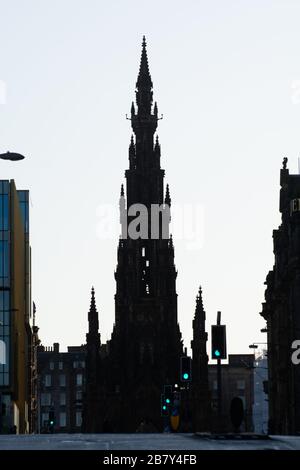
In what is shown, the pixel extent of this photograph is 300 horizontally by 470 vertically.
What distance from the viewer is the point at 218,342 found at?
46.8 meters

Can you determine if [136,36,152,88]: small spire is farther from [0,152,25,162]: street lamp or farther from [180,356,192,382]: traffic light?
[0,152,25,162]: street lamp

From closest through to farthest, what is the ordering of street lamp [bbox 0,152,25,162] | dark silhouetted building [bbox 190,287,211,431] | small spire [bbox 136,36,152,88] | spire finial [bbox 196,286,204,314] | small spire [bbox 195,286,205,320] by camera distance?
street lamp [bbox 0,152,25,162] < small spire [bbox 195,286,205,320] < spire finial [bbox 196,286,204,314] < dark silhouetted building [bbox 190,287,211,431] < small spire [bbox 136,36,152,88]

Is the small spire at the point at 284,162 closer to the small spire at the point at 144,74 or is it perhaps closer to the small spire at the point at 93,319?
the small spire at the point at 93,319

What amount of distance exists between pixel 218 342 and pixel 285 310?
69.2 meters

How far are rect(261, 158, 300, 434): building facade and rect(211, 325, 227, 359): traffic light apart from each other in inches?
2137

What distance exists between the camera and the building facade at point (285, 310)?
10400cm

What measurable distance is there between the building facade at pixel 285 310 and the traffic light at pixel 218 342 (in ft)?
178

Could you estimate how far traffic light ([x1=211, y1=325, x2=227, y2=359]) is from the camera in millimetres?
46656

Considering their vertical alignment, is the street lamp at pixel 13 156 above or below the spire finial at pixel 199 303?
below

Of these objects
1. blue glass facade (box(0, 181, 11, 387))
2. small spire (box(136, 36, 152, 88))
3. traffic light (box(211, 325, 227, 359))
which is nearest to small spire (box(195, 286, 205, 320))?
small spire (box(136, 36, 152, 88))

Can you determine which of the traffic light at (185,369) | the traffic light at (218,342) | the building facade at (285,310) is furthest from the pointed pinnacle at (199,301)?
the traffic light at (218,342)


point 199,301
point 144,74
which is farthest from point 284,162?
point 144,74

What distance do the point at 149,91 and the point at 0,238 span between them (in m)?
62.7

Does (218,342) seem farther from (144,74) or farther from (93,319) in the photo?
(144,74)
